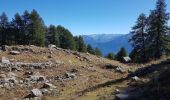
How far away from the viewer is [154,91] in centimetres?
1897

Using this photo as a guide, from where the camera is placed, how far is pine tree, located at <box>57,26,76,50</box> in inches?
4016

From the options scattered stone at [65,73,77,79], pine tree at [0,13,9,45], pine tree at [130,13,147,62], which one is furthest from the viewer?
pine tree at [0,13,9,45]

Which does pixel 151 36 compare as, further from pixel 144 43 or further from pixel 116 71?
pixel 116 71

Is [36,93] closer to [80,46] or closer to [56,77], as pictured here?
[56,77]

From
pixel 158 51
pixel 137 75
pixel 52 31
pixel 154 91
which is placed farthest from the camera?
pixel 52 31

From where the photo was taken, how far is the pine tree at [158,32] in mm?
60406

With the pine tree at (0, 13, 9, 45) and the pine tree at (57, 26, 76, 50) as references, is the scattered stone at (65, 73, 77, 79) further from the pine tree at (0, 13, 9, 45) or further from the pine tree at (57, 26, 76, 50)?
the pine tree at (57, 26, 76, 50)

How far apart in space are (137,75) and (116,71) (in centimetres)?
1136

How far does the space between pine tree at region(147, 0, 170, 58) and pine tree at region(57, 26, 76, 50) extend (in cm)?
4259

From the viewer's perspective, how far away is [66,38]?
10556cm

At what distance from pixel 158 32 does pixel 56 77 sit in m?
33.6

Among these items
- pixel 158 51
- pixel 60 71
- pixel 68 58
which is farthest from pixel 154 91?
pixel 158 51

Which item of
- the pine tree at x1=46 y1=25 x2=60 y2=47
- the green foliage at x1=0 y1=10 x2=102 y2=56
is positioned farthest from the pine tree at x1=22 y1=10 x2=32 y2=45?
the pine tree at x1=46 y1=25 x2=60 y2=47

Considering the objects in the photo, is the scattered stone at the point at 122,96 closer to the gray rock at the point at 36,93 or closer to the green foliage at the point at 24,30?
the gray rock at the point at 36,93
